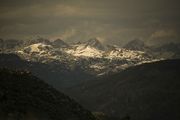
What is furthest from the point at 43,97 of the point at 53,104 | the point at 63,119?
the point at 63,119

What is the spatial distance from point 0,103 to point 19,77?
25451 mm

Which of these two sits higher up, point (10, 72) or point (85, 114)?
point (10, 72)

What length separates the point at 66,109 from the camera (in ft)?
450

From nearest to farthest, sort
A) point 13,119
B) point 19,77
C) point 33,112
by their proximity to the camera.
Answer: point 13,119 < point 33,112 < point 19,77

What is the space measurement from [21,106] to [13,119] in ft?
23.9

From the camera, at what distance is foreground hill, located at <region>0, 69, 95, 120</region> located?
120400mm

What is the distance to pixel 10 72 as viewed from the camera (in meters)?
147

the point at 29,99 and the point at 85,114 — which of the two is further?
the point at 85,114

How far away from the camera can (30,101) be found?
129 metres

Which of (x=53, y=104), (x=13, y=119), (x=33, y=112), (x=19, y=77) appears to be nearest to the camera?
(x=13, y=119)

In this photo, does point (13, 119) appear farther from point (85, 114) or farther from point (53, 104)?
point (85, 114)

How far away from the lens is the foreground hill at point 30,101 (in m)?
120

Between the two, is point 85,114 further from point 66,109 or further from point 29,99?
point 29,99

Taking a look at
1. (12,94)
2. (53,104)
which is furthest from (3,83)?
(53,104)
